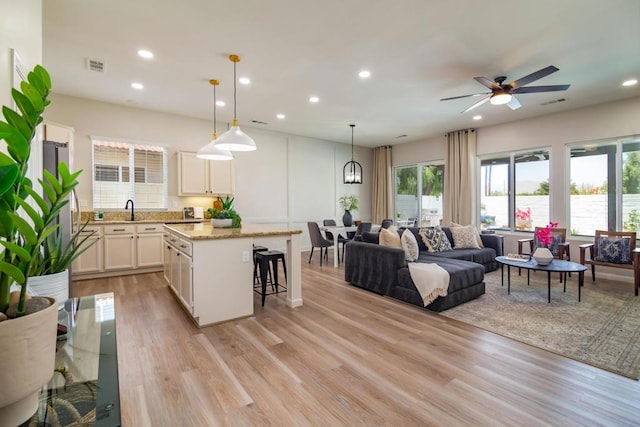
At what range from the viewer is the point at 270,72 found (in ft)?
13.3

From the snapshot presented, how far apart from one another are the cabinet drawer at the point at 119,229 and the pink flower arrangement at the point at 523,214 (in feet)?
25.0

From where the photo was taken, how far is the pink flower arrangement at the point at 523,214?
6316mm

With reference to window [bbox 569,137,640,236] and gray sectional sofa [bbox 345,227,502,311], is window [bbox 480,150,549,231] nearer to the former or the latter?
window [bbox 569,137,640,236]

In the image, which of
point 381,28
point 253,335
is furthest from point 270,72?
point 253,335

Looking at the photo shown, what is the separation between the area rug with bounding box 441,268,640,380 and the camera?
8.49 ft

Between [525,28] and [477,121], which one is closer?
[525,28]

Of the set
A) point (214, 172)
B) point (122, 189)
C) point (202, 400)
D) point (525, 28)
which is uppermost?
point (525, 28)

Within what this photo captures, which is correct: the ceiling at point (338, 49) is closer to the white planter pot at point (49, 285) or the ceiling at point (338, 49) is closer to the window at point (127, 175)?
the window at point (127, 175)

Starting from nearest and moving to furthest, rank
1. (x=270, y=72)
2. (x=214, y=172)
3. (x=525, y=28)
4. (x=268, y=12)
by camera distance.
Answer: (x=268, y=12)
(x=525, y=28)
(x=270, y=72)
(x=214, y=172)

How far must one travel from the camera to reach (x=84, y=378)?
889 mm

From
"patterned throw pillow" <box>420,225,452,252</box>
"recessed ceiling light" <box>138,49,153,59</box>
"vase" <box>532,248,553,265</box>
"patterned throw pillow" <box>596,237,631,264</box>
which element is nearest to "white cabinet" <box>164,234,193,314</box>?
"recessed ceiling light" <box>138,49,153,59</box>

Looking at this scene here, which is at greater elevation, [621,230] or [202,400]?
[621,230]

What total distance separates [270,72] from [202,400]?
3.77 m

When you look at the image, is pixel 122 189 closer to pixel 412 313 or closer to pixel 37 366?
pixel 412 313
